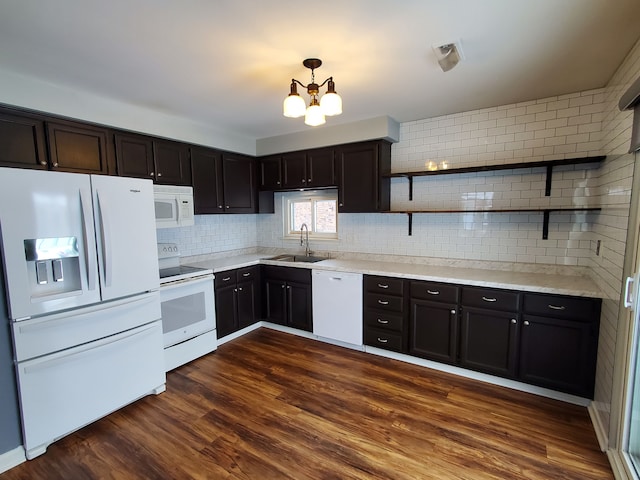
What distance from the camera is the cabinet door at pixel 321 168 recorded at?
3775mm

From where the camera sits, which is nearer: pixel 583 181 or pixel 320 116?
pixel 320 116

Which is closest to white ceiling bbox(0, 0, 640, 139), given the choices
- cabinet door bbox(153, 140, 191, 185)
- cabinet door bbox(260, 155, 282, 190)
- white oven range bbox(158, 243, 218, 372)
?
cabinet door bbox(153, 140, 191, 185)

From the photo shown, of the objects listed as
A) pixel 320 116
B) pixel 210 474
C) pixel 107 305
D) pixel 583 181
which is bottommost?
pixel 210 474

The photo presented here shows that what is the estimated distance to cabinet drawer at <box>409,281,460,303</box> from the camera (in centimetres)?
282

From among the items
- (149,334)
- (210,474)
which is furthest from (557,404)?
(149,334)

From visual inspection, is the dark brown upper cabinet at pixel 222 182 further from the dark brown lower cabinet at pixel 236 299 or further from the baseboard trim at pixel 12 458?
the baseboard trim at pixel 12 458

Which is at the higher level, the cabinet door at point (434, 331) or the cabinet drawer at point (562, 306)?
the cabinet drawer at point (562, 306)

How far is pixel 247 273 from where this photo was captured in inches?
154

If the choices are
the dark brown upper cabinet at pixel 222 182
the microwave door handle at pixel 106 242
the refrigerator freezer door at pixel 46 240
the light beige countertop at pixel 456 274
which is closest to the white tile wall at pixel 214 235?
the light beige countertop at pixel 456 274

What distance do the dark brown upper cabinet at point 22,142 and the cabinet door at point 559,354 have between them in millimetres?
4067

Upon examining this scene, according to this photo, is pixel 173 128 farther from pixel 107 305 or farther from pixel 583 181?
pixel 583 181

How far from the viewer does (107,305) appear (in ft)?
7.57

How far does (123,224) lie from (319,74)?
1866 mm

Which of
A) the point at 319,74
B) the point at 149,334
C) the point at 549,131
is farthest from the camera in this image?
the point at 549,131
